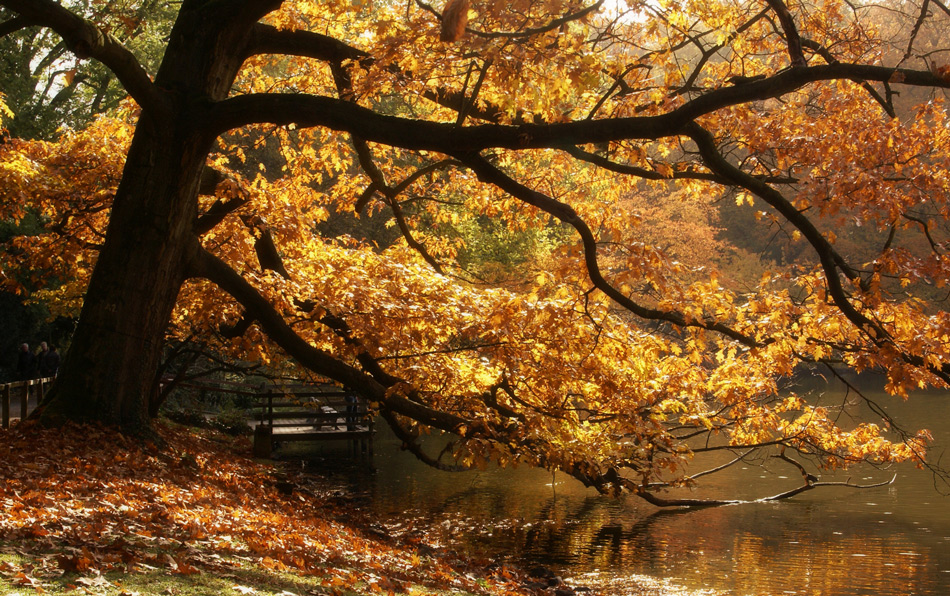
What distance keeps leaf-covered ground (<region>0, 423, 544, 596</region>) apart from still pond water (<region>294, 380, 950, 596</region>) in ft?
8.35

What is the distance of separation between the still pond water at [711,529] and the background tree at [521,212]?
1691 mm

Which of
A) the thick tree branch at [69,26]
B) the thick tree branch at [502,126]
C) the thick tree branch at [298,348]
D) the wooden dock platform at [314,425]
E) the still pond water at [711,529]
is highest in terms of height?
the thick tree branch at [69,26]

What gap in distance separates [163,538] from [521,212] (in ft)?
22.5

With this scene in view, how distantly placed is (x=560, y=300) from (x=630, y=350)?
1.35 metres

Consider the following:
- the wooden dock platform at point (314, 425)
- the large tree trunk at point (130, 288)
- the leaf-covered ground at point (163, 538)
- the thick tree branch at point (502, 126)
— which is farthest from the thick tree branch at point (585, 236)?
the wooden dock platform at point (314, 425)

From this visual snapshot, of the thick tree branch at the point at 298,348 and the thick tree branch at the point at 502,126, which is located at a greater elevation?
the thick tree branch at the point at 502,126

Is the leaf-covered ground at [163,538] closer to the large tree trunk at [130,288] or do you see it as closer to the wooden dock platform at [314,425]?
the large tree trunk at [130,288]

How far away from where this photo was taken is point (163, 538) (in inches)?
A: 217

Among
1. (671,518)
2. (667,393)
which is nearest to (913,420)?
(671,518)

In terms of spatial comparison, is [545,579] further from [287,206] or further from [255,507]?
[287,206]

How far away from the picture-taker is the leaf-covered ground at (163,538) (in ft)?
14.4

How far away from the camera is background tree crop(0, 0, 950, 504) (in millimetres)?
7242

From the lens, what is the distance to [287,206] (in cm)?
1087

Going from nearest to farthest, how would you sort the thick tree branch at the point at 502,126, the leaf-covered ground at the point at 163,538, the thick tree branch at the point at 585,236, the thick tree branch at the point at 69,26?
1. the leaf-covered ground at the point at 163,538
2. the thick tree branch at the point at 502,126
3. the thick tree branch at the point at 69,26
4. the thick tree branch at the point at 585,236
